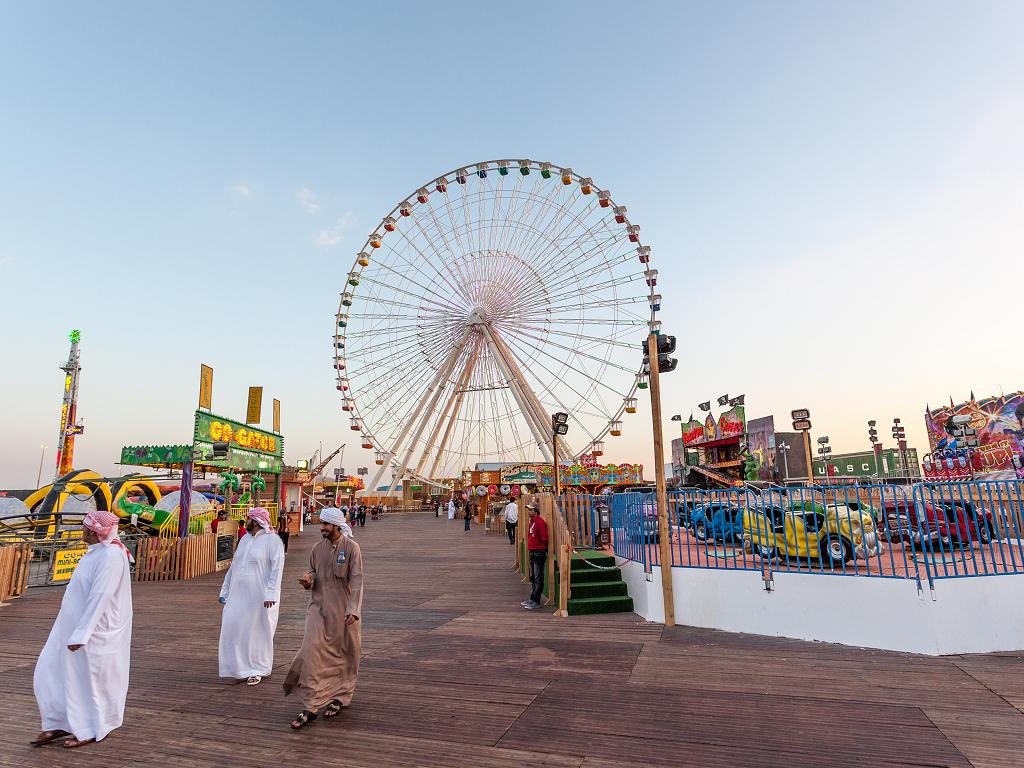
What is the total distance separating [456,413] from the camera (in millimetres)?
32781

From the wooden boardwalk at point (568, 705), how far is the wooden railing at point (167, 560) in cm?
585

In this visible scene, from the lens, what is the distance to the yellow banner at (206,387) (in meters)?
20.2

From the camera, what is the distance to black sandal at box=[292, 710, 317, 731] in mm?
4113

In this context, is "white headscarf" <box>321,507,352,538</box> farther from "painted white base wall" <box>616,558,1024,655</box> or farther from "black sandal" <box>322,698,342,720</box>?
"painted white base wall" <box>616,558,1024,655</box>

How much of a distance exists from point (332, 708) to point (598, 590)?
5088 millimetres

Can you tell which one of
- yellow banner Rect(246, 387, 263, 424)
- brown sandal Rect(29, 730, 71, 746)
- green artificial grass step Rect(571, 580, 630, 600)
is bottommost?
brown sandal Rect(29, 730, 71, 746)

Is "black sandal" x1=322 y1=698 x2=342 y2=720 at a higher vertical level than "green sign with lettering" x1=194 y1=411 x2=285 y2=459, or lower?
lower

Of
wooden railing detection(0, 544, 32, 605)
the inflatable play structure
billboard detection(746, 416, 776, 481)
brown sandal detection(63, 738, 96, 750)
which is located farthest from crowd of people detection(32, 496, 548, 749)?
billboard detection(746, 416, 776, 481)

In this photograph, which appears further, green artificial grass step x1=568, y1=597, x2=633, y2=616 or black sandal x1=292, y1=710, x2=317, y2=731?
green artificial grass step x1=568, y1=597, x2=633, y2=616

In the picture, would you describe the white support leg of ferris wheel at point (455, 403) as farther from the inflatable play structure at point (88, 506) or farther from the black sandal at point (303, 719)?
the black sandal at point (303, 719)

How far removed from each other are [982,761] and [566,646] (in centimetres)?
375

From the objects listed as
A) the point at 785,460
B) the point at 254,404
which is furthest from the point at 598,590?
the point at 785,460

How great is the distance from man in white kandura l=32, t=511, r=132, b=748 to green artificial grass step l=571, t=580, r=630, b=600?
233 inches

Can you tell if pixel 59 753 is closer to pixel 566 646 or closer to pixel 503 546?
pixel 566 646
